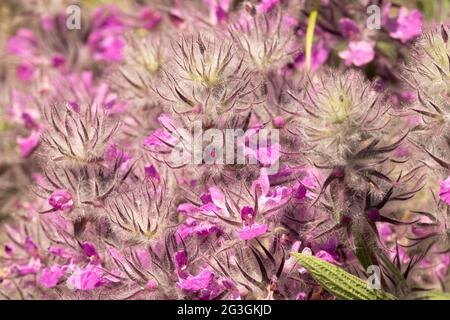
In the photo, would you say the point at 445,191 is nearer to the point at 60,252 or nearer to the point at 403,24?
the point at 403,24

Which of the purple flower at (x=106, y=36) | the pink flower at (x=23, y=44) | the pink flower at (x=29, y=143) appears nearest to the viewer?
the pink flower at (x=29, y=143)

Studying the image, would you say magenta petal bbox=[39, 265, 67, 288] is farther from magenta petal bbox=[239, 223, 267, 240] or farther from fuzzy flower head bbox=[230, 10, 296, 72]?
fuzzy flower head bbox=[230, 10, 296, 72]

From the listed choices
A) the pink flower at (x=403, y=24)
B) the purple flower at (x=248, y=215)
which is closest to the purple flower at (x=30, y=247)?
the purple flower at (x=248, y=215)

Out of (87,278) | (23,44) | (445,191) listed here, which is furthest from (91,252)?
(23,44)

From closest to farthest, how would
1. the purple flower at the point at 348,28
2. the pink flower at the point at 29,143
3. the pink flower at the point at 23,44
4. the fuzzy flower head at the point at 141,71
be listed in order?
the fuzzy flower head at the point at 141,71 → the purple flower at the point at 348,28 → the pink flower at the point at 29,143 → the pink flower at the point at 23,44

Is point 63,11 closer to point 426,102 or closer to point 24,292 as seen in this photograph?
point 24,292

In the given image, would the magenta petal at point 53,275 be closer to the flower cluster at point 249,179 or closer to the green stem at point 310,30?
the flower cluster at point 249,179

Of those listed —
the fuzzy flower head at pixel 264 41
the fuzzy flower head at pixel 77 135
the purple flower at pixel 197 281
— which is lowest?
the purple flower at pixel 197 281
